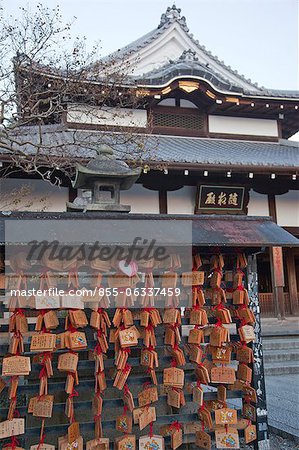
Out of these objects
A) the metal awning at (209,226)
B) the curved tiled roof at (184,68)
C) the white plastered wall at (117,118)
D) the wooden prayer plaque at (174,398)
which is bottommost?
the wooden prayer plaque at (174,398)

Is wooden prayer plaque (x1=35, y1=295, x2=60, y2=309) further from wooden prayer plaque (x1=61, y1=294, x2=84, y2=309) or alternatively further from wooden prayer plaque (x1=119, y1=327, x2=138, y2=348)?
wooden prayer plaque (x1=119, y1=327, x2=138, y2=348)

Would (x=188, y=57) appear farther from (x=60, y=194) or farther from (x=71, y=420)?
(x=71, y=420)

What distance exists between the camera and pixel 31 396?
3.50 meters

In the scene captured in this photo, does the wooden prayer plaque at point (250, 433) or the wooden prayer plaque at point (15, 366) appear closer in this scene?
the wooden prayer plaque at point (15, 366)

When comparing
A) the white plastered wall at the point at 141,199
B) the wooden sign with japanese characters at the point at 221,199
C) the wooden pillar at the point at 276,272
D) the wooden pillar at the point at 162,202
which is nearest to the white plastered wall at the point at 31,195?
the white plastered wall at the point at 141,199

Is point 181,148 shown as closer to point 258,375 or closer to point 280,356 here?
point 280,356

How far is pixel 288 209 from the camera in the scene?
38.1 ft

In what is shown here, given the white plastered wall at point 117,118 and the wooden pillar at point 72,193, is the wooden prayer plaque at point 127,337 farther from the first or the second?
the white plastered wall at point 117,118

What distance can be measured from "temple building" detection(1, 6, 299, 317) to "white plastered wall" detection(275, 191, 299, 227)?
30 mm

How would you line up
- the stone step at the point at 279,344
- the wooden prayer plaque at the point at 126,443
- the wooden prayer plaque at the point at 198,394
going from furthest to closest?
the stone step at the point at 279,344
the wooden prayer plaque at the point at 198,394
the wooden prayer plaque at the point at 126,443

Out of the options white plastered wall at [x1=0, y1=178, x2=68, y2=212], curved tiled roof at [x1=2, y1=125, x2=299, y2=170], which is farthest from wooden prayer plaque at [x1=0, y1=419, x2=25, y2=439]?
white plastered wall at [x1=0, y1=178, x2=68, y2=212]

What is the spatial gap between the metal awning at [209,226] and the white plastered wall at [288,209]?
26.6 feet

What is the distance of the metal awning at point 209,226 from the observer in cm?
335


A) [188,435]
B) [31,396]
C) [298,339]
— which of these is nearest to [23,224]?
[31,396]
